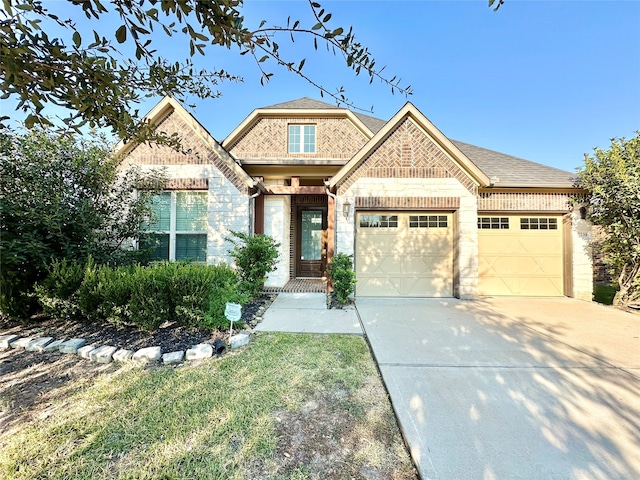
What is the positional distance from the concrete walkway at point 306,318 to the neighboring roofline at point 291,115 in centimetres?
763

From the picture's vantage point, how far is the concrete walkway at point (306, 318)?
5.20 meters

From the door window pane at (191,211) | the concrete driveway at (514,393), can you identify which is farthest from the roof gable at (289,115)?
the concrete driveway at (514,393)

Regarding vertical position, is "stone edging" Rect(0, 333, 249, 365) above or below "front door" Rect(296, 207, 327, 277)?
below

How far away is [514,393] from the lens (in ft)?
10.0

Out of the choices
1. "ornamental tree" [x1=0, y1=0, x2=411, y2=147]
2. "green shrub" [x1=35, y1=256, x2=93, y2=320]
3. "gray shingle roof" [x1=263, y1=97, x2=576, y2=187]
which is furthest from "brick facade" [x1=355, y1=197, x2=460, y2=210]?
"green shrub" [x1=35, y1=256, x2=93, y2=320]

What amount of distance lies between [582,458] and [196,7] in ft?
14.0

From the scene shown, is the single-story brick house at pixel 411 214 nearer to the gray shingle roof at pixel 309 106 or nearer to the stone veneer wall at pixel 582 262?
the stone veneer wall at pixel 582 262

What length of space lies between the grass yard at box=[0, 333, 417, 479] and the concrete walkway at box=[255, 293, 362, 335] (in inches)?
61.3

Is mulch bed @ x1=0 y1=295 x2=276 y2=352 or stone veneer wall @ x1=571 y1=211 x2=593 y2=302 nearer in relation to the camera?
mulch bed @ x1=0 y1=295 x2=276 y2=352

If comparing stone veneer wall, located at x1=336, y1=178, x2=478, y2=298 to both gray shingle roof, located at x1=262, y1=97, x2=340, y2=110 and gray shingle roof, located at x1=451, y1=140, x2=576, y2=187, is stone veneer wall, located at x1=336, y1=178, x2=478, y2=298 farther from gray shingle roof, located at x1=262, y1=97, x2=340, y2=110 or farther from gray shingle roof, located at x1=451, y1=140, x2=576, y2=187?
gray shingle roof, located at x1=262, y1=97, x2=340, y2=110

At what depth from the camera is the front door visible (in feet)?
35.6

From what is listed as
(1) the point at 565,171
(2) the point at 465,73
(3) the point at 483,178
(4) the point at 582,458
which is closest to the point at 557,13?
(2) the point at 465,73

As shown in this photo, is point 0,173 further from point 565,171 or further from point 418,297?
point 565,171

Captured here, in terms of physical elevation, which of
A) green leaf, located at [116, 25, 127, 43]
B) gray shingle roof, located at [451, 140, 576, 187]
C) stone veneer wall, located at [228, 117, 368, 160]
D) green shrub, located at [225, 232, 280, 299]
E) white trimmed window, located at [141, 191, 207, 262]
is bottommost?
green shrub, located at [225, 232, 280, 299]
